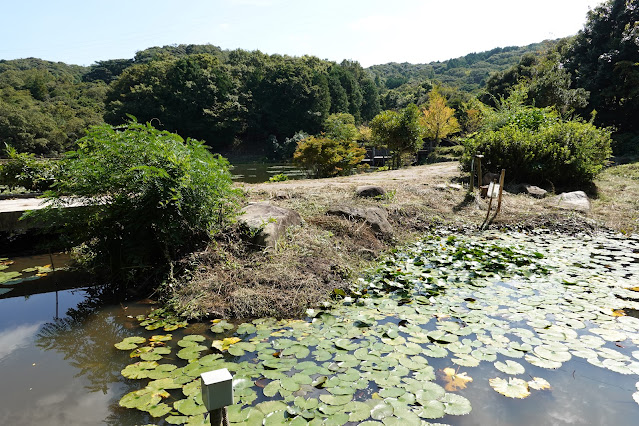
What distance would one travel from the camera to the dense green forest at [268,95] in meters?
20.2

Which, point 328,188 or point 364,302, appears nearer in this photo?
point 364,302

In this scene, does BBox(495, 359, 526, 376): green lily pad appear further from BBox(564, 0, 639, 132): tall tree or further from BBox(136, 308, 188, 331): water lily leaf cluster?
BBox(564, 0, 639, 132): tall tree

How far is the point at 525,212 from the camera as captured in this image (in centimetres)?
722

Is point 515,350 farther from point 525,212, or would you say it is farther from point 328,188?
point 328,188

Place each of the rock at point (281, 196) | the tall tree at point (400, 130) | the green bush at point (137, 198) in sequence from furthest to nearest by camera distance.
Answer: the tall tree at point (400, 130), the rock at point (281, 196), the green bush at point (137, 198)

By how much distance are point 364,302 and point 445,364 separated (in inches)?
48.2

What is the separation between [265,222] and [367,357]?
7.92 ft

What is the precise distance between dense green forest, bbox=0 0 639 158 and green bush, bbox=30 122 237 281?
1949 cm

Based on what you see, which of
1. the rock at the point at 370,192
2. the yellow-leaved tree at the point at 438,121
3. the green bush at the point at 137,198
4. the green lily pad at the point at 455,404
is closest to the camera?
the green lily pad at the point at 455,404

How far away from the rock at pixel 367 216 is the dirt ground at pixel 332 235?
0.43ft

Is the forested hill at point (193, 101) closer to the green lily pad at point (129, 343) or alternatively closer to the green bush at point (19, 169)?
the green bush at point (19, 169)

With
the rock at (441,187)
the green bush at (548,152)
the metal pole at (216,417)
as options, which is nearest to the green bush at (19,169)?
the metal pole at (216,417)

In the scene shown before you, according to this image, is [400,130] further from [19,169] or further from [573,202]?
[19,169]

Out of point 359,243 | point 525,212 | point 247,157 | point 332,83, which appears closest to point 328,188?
point 359,243
